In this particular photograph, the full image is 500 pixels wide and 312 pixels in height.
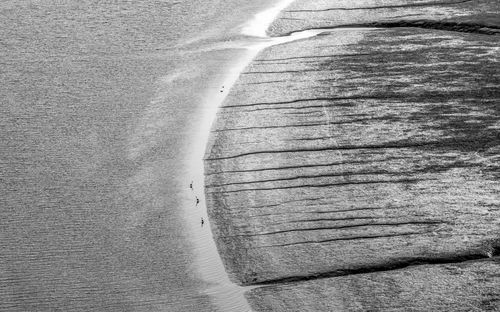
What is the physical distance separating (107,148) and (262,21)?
6.65ft

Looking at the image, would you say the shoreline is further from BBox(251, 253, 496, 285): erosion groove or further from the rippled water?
BBox(251, 253, 496, 285): erosion groove

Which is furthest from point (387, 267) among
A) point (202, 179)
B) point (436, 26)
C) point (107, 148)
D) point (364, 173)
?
point (436, 26)

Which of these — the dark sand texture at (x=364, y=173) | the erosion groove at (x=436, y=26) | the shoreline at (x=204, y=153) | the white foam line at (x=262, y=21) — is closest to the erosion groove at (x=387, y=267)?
the dark sand texture at (x=364, y=173)

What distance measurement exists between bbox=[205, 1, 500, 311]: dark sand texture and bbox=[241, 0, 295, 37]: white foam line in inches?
17.1

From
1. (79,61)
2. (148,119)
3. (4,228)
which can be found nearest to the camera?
(4,228)

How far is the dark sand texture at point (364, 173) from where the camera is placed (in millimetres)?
3182

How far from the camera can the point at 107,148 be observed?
4.37 meters

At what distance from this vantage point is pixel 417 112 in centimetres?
446

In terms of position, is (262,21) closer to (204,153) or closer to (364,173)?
(204,153)

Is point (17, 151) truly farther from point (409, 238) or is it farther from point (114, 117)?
point (409, 238)

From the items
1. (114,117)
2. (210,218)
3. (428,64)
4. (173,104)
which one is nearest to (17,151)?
(114,117)

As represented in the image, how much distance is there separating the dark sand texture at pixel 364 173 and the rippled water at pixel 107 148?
176 millimetres

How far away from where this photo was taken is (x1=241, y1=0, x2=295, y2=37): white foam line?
5.89 metres

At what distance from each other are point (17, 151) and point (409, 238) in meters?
1.84
